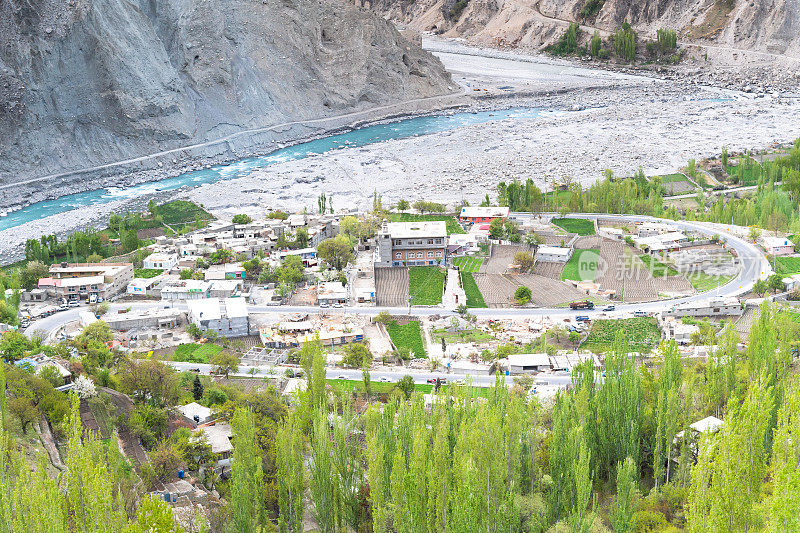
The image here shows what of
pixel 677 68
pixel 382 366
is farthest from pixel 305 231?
pixel 677 68

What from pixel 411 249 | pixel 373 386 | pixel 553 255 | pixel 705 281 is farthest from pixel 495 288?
pixel 373 386

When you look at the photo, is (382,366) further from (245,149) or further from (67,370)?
(245,149)

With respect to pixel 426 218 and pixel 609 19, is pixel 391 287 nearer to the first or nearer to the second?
pixel 426 218

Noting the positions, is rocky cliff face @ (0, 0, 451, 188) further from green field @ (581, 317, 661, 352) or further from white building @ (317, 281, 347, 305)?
green field @ (581, 317, 661, 352)

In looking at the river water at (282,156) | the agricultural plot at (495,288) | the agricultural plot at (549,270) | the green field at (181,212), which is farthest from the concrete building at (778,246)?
the river water at (282,156)

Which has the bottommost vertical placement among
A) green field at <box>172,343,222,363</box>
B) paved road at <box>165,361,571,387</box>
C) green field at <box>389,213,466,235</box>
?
paved road at <box>165,361,571,387</box>

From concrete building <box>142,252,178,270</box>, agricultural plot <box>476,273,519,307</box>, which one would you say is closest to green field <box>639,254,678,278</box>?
agricultural plot <box>476,273,519,307</box>
